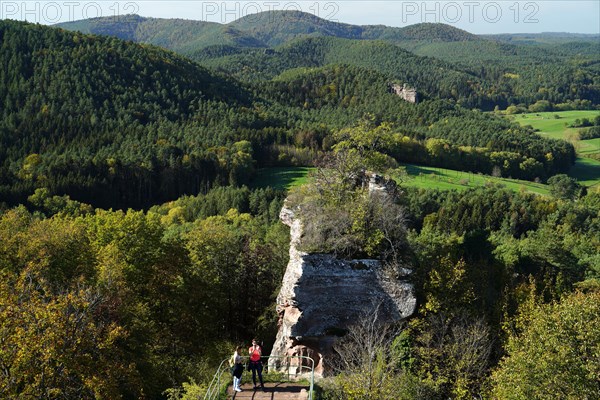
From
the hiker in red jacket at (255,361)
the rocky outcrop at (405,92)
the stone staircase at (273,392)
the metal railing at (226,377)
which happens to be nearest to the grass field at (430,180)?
the rocky outcrop at (405,92)

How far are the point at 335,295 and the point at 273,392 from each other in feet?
19.8

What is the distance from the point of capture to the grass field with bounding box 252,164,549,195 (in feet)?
337

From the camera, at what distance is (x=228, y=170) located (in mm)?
104500

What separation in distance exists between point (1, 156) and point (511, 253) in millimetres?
100580

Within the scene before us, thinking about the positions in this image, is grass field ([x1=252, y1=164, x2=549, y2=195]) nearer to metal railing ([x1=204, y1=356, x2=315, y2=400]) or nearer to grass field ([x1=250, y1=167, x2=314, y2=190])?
grass field ([x1=250, y1=167, x2=314, y2=190])

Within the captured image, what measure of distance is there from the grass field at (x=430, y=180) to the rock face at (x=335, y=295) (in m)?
74.0

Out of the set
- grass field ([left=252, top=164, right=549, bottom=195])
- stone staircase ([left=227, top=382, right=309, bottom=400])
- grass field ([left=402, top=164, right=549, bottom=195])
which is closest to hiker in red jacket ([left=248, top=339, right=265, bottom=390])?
stone staircase ([left=227, top=382, right=309, bottom=400])

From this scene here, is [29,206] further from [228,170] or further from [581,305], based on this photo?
[581,305]

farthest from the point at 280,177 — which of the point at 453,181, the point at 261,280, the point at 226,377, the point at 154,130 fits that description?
the point at 226,377

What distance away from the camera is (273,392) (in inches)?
821

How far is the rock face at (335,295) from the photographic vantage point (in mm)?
24266

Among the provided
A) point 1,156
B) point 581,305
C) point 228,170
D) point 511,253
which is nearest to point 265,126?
point 228,170

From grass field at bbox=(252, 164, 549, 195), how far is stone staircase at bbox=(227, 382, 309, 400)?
77.6m

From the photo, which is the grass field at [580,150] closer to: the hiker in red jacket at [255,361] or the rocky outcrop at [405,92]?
the rocky outcrop at [405,92]
